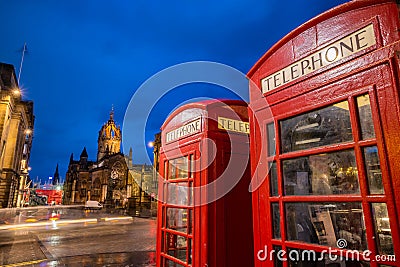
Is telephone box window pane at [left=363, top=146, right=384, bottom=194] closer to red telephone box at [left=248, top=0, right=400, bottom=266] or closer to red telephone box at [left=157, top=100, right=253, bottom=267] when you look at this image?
red telephone box at [left=248, top=0, right=400, bottom=266]

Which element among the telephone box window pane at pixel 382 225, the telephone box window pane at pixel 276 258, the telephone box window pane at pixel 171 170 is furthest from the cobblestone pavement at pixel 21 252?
the telephone box window pane at pixel 382 225

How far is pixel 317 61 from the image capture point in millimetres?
2021

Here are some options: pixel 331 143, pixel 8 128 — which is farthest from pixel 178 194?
pixel 8 128

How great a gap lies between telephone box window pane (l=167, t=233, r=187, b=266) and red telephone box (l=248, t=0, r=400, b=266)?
6.38ft

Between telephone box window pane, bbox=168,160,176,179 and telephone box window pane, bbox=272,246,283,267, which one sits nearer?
telephone box window pane, bbox=272,246,283,267

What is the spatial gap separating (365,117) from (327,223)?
2.92 ft

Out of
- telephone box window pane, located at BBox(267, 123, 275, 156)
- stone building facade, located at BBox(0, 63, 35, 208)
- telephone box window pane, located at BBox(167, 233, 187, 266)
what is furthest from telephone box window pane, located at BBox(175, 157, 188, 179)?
stone building facade, located at BBox(0, 63, 35, 208)

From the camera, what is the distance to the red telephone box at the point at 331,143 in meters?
1.58

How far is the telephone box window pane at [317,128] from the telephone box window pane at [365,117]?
0.09m

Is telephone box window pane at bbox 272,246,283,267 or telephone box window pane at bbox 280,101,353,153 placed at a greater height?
telephone box window pane at bbox 280,101,353,153

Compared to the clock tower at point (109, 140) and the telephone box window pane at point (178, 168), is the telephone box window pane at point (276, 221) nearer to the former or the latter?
the telephone box window pane at point (178, 168)

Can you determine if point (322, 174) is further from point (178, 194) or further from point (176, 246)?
point (176, 246)

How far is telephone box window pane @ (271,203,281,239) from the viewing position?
7.06 feet

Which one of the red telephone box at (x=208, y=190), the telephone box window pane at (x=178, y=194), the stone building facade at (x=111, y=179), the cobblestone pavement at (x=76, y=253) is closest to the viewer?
the red telephone box at (x=208, y=190)
